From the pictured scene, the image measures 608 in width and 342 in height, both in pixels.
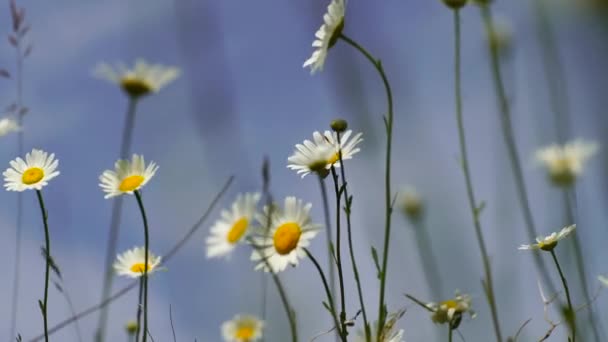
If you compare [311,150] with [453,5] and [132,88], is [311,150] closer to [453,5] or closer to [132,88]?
[453,5]

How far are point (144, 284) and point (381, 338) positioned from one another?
0.36 meters

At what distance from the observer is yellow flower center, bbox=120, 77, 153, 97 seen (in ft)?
4.86

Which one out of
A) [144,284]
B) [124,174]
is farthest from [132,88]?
[144,284]

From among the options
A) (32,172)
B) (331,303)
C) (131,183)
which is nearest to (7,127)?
(32,172)

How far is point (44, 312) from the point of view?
1.07 meters

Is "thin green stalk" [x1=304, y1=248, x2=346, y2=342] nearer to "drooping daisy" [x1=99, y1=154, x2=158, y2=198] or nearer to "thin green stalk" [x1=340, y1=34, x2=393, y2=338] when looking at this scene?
"thin green stalk" [x1=340, y1=34, x2=393, y2=338]

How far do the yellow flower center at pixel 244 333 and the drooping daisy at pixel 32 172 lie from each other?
385 millimetres

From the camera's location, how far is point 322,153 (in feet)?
3.28

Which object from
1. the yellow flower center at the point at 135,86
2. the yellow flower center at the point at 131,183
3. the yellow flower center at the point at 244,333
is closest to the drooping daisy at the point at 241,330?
the yellow flower center at the point at 244,333

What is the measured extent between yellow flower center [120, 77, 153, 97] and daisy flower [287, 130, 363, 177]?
538 mm

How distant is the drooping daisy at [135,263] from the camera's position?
3.89ft

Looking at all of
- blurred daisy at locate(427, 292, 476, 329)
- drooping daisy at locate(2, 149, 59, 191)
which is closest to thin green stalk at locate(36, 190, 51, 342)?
drooping daisy at locate(2, 149, 59, 191)

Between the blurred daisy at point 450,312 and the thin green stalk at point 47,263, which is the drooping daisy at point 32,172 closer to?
the thin green stalk at point 47,263

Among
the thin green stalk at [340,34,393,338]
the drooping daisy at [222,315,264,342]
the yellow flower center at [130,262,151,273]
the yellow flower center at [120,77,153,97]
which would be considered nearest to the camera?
the thin green stalk at [340,34,393,338]
